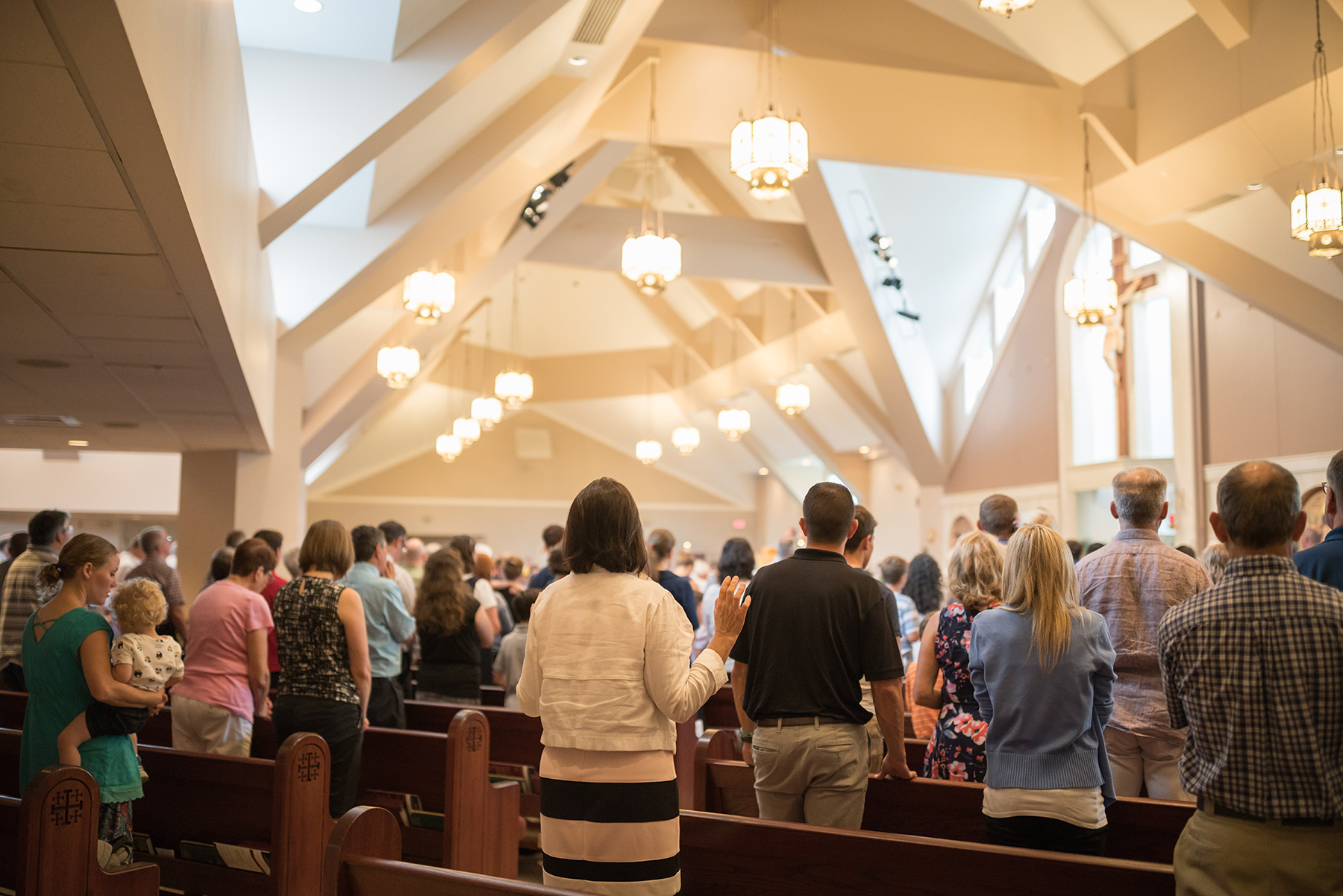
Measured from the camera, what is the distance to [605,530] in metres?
2.55

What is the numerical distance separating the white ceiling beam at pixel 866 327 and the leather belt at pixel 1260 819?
7.99 metres

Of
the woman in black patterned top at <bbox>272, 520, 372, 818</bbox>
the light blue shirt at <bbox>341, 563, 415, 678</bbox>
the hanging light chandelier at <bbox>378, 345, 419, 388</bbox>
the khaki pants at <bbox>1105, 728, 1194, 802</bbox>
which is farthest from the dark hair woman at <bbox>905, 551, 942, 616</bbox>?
the hanging light chandelier at <bbox>378, 345, 419, 388</bbox>

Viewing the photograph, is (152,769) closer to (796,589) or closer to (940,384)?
(796,589)

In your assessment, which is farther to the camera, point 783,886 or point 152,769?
point 152,769

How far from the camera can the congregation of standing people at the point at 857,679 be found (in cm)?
205

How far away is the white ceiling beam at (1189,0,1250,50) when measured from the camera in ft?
20.7

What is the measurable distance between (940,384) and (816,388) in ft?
8.13

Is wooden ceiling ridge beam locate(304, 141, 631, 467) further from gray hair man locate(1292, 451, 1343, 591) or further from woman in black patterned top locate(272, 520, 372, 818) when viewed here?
gray hair man locate(1292, 451, 1343, 591)

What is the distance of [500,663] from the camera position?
6.14m

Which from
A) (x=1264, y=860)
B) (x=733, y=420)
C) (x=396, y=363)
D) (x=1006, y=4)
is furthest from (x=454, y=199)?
(x=733, y=420)

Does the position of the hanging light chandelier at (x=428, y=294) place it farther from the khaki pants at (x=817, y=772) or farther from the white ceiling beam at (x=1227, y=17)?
the khaki pants at (x=817, y=772)

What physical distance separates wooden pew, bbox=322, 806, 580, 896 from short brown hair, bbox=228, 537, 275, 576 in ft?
8.16

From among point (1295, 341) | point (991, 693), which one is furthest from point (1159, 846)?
point (1295, 341)

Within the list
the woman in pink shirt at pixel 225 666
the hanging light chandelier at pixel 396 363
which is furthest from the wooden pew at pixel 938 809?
the hanging light chandelier at pixel 396 363
